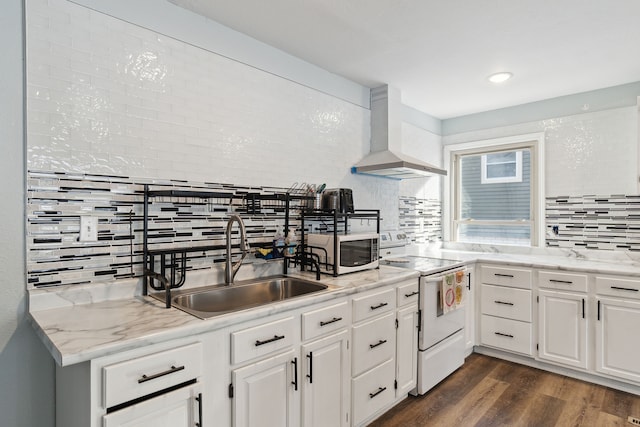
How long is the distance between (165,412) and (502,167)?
403 cm

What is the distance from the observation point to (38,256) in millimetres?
1574

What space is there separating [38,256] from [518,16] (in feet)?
9.35

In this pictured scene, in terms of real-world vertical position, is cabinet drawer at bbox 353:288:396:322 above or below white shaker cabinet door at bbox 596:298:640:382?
above

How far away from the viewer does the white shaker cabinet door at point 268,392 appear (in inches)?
60.4

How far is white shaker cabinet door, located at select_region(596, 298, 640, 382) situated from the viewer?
2.63m

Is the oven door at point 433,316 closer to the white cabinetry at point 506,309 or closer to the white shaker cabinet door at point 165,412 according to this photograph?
the white cabinetry at point 506,309

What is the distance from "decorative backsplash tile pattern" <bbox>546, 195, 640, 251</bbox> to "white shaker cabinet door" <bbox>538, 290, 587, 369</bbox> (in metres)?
0.79

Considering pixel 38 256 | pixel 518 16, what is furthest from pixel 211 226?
pixel 518 16

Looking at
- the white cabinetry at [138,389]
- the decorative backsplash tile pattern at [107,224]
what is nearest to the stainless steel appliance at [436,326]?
the decorative backsplash tile pattern at [107,224]

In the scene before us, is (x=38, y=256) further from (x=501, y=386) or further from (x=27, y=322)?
(x=501, y=386)

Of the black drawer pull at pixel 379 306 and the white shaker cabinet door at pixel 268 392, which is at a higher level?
the black drawer pull at pixel 379 306

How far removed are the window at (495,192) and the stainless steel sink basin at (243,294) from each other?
2760mm

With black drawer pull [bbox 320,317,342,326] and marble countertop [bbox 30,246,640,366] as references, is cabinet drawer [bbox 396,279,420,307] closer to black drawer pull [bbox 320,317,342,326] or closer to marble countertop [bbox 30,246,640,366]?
marble countertop [bbox 30,246,640,366]

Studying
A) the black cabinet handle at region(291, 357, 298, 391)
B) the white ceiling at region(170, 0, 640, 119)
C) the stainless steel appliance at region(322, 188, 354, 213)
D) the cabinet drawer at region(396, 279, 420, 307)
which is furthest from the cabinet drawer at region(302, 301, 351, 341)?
the white ceiling at region(170, 0, 640, 119)
